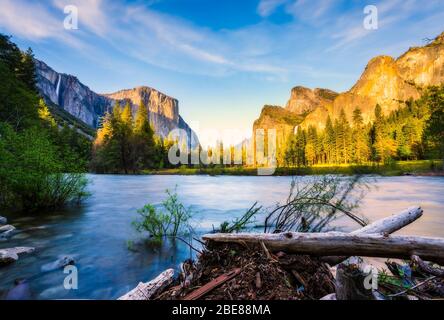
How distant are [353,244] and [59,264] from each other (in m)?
7.40

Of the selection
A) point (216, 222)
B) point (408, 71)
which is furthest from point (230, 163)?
point (408, 71)

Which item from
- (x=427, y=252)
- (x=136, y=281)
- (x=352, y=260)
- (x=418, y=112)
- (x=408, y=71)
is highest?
(x=408, y=71)

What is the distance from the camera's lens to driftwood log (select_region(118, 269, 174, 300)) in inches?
149

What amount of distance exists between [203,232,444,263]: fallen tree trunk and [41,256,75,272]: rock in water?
224 inches

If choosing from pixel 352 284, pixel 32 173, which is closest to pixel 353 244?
pixel 352 284

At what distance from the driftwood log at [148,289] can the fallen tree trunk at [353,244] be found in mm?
1294

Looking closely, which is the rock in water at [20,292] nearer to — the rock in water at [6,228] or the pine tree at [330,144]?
the rock in water at [6,228]

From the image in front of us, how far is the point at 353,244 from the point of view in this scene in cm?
405

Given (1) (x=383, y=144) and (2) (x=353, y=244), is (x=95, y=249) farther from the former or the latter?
(1) (x=383, y=144)

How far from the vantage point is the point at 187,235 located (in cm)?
939

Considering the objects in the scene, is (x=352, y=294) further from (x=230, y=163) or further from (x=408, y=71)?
(x=408, y=71)

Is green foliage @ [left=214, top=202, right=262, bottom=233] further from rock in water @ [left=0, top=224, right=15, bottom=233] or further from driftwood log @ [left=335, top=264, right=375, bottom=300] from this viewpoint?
rock in water @ [left=0, top=224, right=15, bottom=233]
